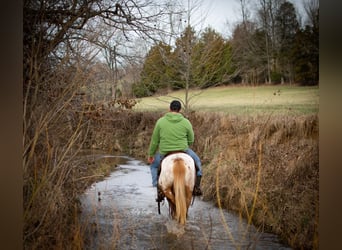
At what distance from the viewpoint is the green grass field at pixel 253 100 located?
3.96 metres

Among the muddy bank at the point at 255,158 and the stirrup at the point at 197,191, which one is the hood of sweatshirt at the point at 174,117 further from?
the stirrup at the point at 197,191

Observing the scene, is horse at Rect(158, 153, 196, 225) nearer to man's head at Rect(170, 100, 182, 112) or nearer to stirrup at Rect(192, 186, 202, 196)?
stirrup at Rect(192, 186, 202, 196)

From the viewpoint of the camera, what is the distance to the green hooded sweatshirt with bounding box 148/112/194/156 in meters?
3.94

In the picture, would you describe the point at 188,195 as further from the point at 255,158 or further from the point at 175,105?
the point at 175,105

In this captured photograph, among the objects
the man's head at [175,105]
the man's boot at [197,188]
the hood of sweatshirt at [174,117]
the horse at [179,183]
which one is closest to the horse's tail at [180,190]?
the horse at [179,183]

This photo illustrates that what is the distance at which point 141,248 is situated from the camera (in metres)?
3.80

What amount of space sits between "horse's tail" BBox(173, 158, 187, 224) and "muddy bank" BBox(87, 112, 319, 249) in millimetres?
210

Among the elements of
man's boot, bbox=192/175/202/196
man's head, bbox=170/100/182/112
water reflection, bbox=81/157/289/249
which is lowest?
water reflection, bbox=81/157/289/249

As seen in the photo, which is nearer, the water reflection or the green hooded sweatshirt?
the water reflection

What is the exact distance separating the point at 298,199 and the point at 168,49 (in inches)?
70.4

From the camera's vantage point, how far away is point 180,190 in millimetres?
3840

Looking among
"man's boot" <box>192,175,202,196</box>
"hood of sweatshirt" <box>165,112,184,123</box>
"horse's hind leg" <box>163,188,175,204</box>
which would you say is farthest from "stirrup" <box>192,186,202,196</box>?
"hood of sweatshirt" <box>165,112,184,123</box>
